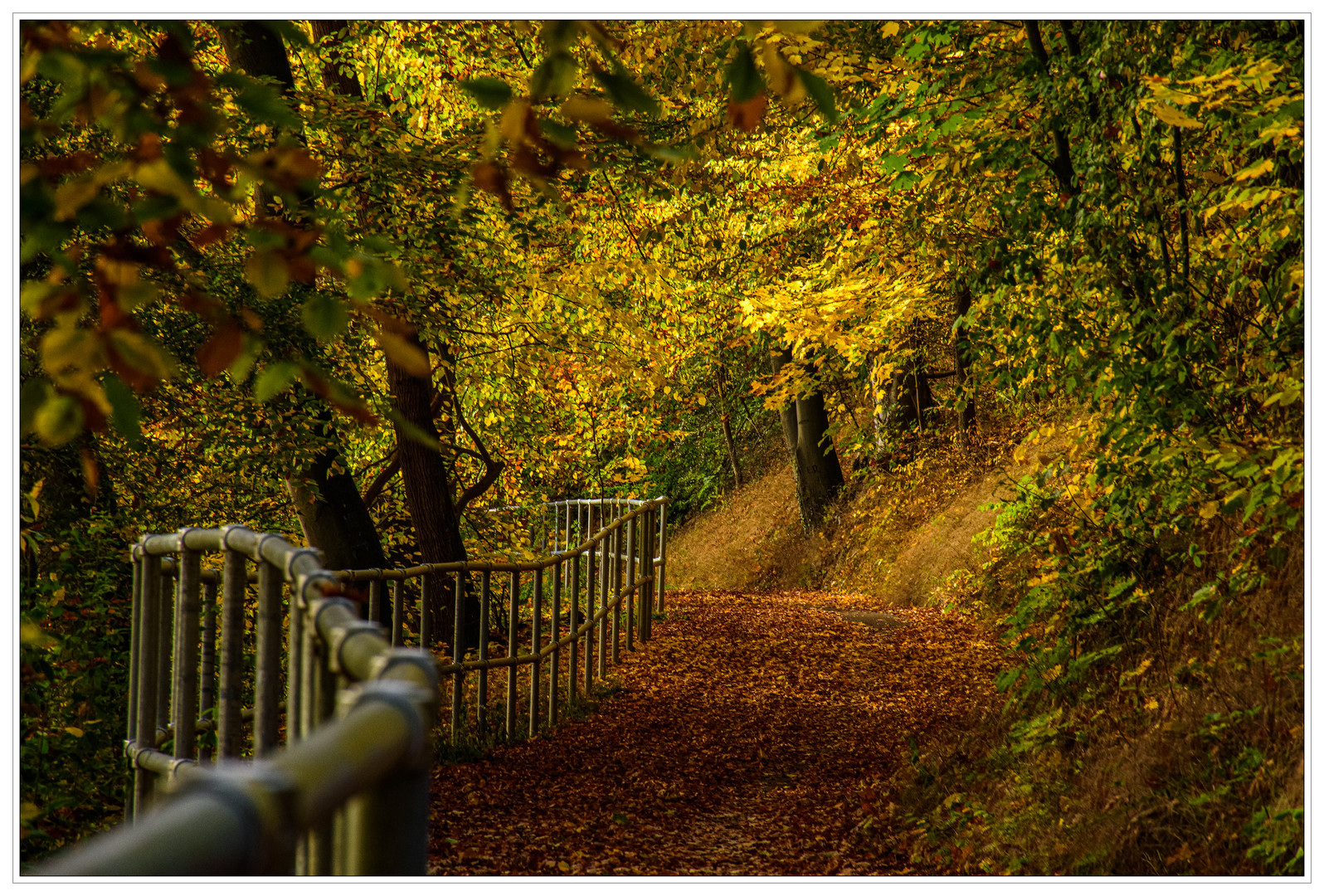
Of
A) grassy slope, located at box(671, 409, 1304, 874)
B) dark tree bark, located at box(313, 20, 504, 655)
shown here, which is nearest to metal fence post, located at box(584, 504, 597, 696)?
dark tree bark, located at box(313, 20, 504, 655)

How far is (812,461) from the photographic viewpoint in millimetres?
18188

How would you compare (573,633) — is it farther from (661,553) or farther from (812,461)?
(812,461)

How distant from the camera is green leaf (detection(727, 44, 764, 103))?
6.86 ft

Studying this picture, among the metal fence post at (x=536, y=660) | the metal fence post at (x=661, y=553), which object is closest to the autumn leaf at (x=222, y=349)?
the metal fence post at (x=536, y=660)

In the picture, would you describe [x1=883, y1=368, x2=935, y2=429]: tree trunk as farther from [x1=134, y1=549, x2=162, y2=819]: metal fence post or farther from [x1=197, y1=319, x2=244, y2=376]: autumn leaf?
[x1=197, y1=319, x2=244, y2=376]: autumn leaf

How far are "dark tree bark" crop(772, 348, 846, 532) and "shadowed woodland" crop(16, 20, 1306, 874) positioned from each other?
7.07 meters

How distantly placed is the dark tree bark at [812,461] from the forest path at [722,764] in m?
7.44

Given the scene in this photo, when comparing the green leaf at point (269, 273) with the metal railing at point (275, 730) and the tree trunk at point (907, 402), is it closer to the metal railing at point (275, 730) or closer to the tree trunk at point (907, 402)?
the metal railing at point (275, 730)

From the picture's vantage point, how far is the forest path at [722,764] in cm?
530

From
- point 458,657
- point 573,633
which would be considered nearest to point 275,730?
point 458,657

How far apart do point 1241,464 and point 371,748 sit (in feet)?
12.4

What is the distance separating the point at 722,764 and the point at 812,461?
11794mm

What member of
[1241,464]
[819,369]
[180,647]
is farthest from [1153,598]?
[819,369]

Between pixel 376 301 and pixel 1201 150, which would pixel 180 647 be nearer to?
pixel 376 301
